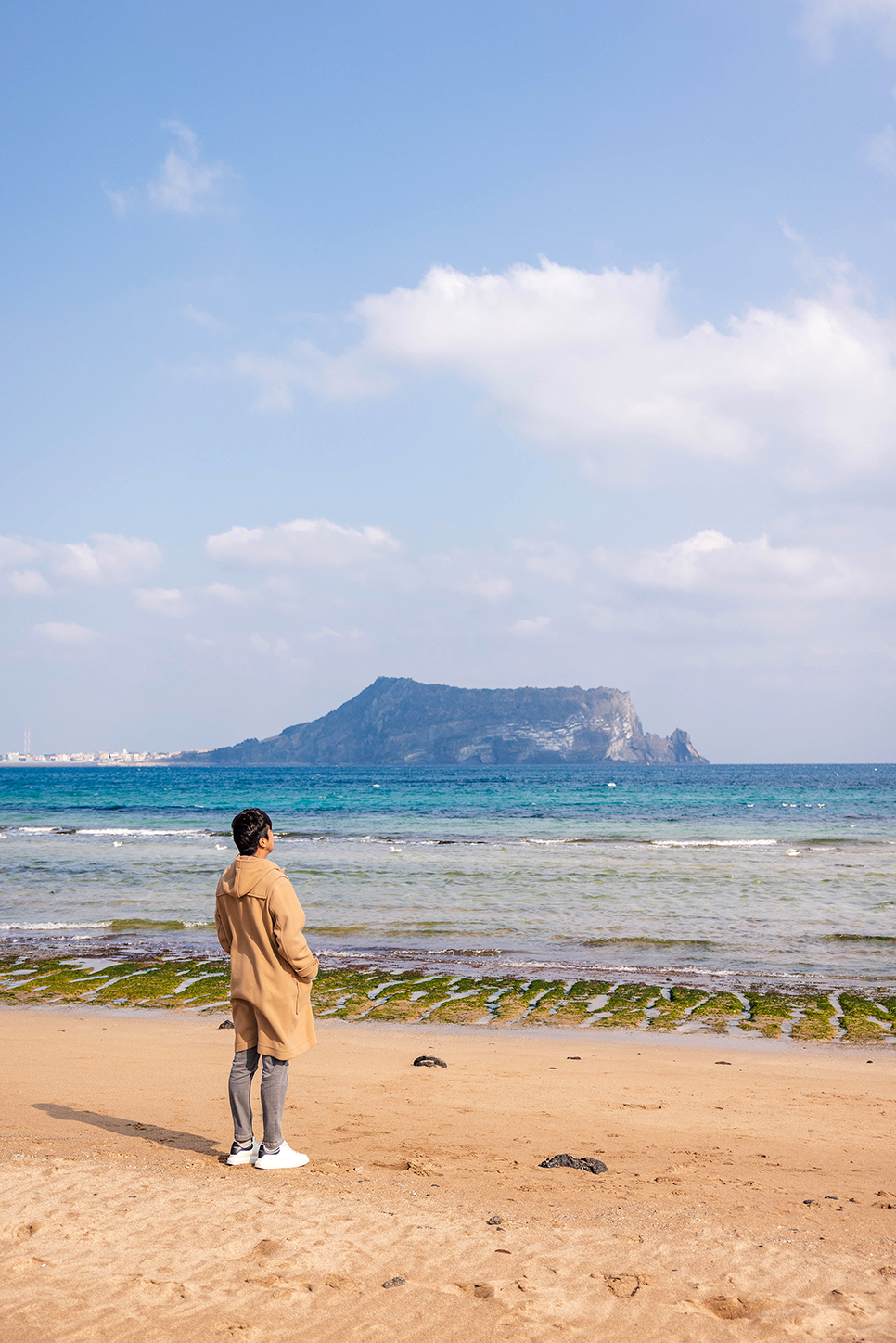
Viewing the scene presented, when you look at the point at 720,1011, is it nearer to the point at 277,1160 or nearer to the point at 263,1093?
the point at 277,1160

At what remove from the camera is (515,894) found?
2155 cm

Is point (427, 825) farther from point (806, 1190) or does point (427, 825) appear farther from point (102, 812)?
point (806, 1190)

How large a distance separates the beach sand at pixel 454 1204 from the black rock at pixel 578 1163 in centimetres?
14

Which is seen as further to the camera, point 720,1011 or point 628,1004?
point 628,1004

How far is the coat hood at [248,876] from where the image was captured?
17.6ft

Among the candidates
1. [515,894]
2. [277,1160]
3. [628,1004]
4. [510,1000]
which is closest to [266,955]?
[277,1160]

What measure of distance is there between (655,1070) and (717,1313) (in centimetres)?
481

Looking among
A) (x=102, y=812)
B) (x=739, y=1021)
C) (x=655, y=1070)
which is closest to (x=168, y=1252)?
(x=655, y=1070)

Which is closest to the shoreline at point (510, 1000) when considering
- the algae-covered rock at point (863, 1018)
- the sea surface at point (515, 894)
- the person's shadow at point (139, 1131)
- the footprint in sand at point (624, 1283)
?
the algae-covered rock at point (863, 1018)

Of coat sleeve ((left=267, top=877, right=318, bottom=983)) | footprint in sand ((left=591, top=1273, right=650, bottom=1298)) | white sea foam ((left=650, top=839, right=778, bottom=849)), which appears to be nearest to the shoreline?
coat sleeve ((left=267, top=877, right=318, bottom=983))

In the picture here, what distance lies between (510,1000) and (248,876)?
23.7 feet

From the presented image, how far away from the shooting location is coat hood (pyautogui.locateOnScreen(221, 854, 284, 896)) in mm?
5359

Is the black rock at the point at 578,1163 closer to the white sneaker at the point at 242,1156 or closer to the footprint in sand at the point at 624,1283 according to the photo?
the footprint in sand at the point at 624,1283

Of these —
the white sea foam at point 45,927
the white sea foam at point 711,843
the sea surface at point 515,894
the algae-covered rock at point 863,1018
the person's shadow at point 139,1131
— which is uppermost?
the person's shadow at point 139,1131
